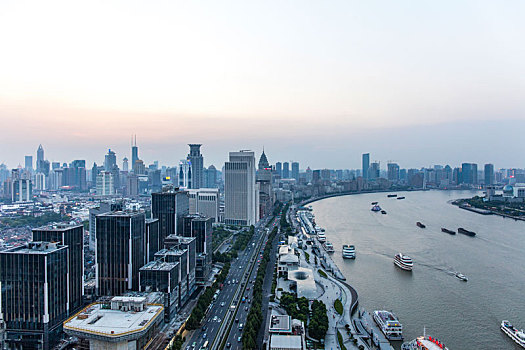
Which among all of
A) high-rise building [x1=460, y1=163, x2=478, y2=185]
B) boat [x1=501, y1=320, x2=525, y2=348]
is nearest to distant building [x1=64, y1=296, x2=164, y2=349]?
boat [x1=501, y1=320, x2=525, y2=348]

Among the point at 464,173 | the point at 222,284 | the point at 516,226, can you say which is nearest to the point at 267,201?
the point at 516,226

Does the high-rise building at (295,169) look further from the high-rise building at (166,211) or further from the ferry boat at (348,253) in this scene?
the high-rise building at (166,211)

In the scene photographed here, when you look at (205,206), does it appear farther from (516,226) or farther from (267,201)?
(516,226)

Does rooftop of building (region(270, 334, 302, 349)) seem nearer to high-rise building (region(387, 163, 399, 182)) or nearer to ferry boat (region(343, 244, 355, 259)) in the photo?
ferry boat (region(343, 244, 355, 259))

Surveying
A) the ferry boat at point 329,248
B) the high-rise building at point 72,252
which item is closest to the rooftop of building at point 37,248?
the high-rise building at point 72,252

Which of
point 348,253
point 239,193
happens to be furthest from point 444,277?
point 239,193

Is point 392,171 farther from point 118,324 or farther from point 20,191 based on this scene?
point 118,324
